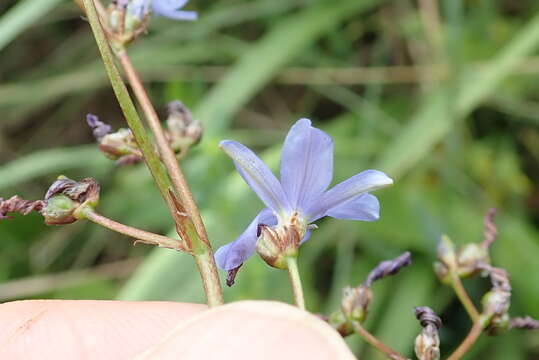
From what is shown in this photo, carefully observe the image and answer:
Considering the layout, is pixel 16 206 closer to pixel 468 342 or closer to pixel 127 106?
pixel 127 106

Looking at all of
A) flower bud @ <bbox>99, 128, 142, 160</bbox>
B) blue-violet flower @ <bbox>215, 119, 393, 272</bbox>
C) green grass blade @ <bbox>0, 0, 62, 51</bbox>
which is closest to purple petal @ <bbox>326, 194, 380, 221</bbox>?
blue-violet flower @ <bbox>215, 119, 393, 272</bbox>

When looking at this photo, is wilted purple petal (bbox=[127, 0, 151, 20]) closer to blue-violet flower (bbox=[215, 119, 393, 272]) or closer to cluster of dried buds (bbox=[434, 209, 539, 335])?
blue-violet flower (bbox=[215, 119, 393, 272])

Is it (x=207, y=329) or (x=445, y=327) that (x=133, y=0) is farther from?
(x=445, y=327)

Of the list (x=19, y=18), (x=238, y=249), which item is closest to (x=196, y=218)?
(x=238, y=249)

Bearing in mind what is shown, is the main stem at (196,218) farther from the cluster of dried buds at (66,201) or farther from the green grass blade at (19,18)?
the green grass blade at (19,18)

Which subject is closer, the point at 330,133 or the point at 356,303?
the point at 356,303

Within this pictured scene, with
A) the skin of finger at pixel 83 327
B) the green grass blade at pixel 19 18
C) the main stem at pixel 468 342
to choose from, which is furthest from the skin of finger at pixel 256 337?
the green grass blade at pixel 19 18

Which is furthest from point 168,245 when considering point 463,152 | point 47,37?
point 47,37
